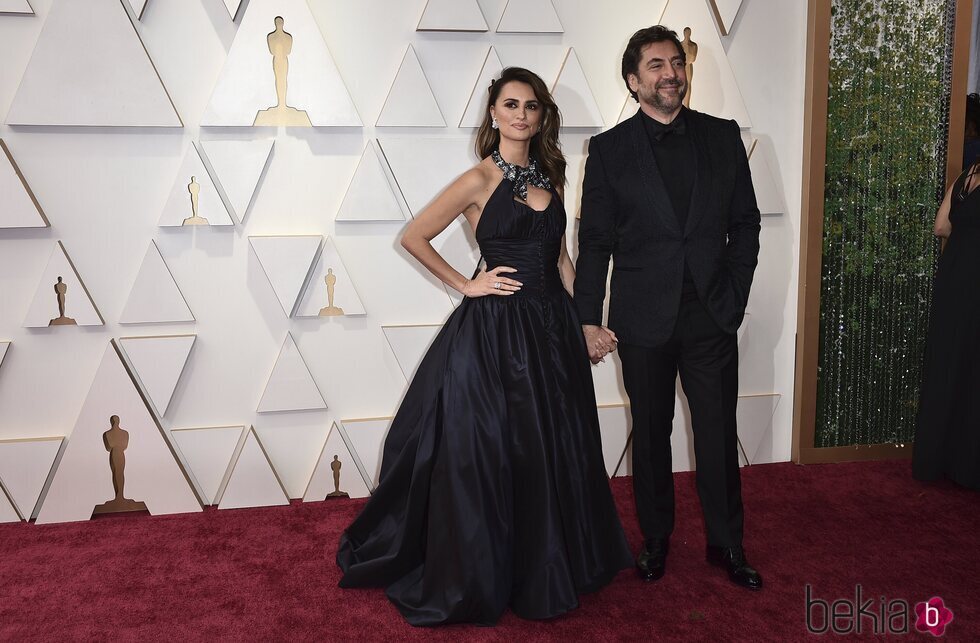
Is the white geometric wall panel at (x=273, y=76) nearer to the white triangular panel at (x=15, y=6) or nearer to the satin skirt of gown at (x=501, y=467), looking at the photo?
the white triangular panel at (x=15, y=6)

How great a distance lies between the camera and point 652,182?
233cm

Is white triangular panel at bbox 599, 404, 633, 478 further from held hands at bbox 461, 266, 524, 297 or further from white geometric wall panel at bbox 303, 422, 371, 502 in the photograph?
held hands at bbox 461, 266, 524, 297

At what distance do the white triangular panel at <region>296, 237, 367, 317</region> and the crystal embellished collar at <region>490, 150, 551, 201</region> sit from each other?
3.10 ft

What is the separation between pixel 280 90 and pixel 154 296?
96cm

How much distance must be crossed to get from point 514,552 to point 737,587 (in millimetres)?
728

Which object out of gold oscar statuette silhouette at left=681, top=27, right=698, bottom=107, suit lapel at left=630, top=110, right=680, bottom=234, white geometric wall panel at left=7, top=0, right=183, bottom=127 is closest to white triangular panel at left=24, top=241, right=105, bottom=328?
white geometric wall panel at left=7, top=0, right=183, bottom=127

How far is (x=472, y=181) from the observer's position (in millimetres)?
2375

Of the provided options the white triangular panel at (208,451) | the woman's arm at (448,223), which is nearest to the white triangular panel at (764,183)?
the woman's arm at (448,223)

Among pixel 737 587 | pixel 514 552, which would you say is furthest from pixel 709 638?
pixel 514 552

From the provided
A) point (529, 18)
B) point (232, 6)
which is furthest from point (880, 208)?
point (232, 6)

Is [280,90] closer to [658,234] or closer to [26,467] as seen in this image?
[658,234]

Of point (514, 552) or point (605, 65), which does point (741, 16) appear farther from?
point (514, 552)

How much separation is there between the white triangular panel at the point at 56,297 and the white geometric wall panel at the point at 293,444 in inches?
31.7

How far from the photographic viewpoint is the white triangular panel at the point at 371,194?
3057 millimetres
